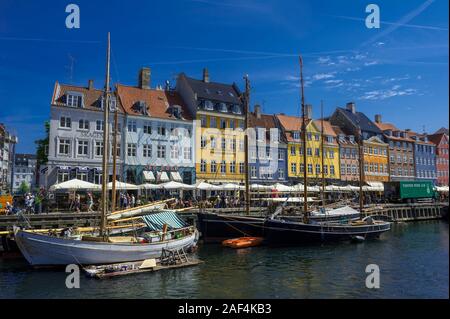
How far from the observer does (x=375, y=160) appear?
75188 millimetres

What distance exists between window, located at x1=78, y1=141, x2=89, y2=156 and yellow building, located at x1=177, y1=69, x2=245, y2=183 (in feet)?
46.7

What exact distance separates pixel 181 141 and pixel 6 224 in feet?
87.8

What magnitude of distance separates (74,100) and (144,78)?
12.0m

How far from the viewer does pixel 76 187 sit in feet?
104

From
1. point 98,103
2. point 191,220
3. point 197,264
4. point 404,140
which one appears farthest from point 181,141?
point 404,140

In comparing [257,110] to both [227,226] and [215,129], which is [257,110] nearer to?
[215,129]

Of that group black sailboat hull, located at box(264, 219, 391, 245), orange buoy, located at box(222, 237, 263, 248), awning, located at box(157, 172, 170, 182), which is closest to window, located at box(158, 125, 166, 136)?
awning, located at box(157, 172, 170, 182)

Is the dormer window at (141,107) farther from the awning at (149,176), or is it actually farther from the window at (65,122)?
the window at (65,122)

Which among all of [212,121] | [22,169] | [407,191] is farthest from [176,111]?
[22,169]

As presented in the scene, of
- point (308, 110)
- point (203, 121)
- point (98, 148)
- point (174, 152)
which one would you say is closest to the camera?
point (98, 148)

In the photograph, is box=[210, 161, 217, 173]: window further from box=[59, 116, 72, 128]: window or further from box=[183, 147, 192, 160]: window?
box=[59, 116, 72, 128]: window

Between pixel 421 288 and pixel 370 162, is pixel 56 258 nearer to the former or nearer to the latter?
pixel 421 288

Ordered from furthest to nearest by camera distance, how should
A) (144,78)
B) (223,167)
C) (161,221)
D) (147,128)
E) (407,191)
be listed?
(407,191) < (223,167) < (144,78) < (147,128) < (161,221)

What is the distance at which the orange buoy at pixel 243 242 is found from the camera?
3023cm
